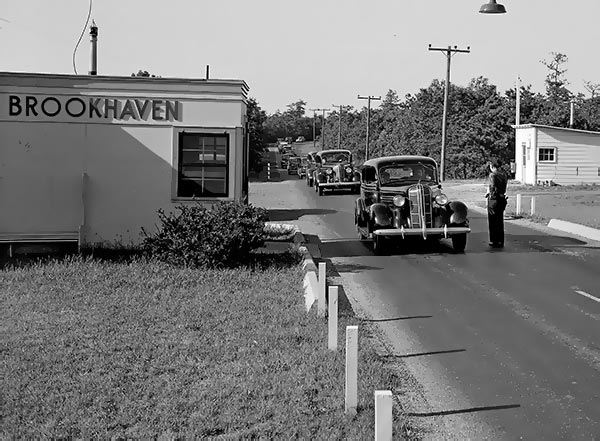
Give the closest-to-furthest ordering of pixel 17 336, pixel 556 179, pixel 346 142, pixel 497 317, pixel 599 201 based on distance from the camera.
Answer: pixel 17 336
pixel 497 317
pixel 599 201
pixel 556 179
pixel 346 142

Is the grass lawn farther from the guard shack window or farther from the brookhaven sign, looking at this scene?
the brookhaven sign

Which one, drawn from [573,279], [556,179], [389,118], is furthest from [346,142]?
[573,279]

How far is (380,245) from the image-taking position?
16.4 meters

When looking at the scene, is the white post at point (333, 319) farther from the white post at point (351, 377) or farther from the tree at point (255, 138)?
the tree at point (255, 138)

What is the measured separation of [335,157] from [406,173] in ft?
70.8

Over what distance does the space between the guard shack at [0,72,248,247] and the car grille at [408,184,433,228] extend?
3.54 metres

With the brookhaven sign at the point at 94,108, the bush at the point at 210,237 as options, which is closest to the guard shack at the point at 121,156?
the brookhaven sign at the point at 94,108

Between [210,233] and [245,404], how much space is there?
650cm

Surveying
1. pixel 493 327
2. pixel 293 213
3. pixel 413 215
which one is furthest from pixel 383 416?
pixel 293 213

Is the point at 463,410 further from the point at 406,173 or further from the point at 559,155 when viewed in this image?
the point at 559,155

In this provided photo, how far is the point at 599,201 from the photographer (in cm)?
3100

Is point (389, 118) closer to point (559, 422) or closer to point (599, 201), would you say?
point (599, 201)

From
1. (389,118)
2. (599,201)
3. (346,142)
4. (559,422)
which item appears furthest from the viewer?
(346,142)

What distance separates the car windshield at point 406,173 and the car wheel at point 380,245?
1.94 m
